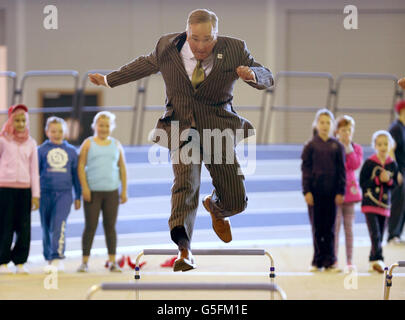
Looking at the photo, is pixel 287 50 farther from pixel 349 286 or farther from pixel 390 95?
pixel 349 286

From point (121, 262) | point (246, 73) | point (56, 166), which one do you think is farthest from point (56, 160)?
point (246, 73)

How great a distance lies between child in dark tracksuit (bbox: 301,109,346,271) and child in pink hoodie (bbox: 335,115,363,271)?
0.19 m

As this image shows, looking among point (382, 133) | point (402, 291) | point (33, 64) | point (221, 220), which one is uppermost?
point (33, 64)

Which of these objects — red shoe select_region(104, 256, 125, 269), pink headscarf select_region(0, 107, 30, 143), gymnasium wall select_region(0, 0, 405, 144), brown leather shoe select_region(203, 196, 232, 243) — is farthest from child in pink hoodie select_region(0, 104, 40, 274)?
gymnasium wall select_region(0, 0, 405, 144)

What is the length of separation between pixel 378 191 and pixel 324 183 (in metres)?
0.49

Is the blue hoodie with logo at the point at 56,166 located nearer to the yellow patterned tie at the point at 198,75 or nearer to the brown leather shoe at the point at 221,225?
the brown leather shoe at the point at 221,225

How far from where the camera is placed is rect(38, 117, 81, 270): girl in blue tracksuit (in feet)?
20.4

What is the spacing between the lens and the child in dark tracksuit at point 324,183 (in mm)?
6094

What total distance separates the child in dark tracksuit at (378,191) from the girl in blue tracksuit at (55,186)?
8.19ft

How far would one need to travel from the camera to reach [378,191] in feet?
20.4

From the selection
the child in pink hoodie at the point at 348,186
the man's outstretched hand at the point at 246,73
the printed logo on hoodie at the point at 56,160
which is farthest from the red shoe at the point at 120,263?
the man's outstretched hand at the point at 246,73
